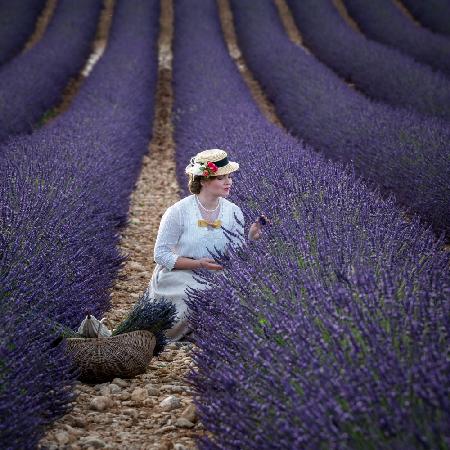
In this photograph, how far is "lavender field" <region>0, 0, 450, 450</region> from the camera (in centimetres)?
170

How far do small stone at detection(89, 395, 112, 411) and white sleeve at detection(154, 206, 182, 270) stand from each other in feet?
2.85

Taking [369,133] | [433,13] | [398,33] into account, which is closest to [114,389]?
[369,133]

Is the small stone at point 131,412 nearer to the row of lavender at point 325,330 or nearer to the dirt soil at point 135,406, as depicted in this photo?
the dirt soil at point 135,406

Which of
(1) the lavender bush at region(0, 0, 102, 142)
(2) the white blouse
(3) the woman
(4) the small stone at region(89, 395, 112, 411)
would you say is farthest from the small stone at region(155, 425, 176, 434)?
(1) the lavender bush at region(0, 0, 102, 142)

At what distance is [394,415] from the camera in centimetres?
157

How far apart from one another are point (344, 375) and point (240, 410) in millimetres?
314

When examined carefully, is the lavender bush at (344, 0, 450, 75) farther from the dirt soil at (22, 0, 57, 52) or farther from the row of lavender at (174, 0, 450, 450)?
the row of lavender at (174, 0, 450, 450)

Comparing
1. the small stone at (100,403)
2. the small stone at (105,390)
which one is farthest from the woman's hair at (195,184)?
the small stone at (100,403)

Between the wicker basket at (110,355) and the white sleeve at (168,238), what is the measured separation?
1.79ft

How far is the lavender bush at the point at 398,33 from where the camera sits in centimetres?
1177

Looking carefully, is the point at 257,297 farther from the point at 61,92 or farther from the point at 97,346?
the point at 61,92

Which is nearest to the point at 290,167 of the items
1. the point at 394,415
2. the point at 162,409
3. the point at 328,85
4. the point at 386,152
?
the point at 386,152

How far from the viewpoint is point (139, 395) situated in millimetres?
2670

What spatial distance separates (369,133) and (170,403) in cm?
407
